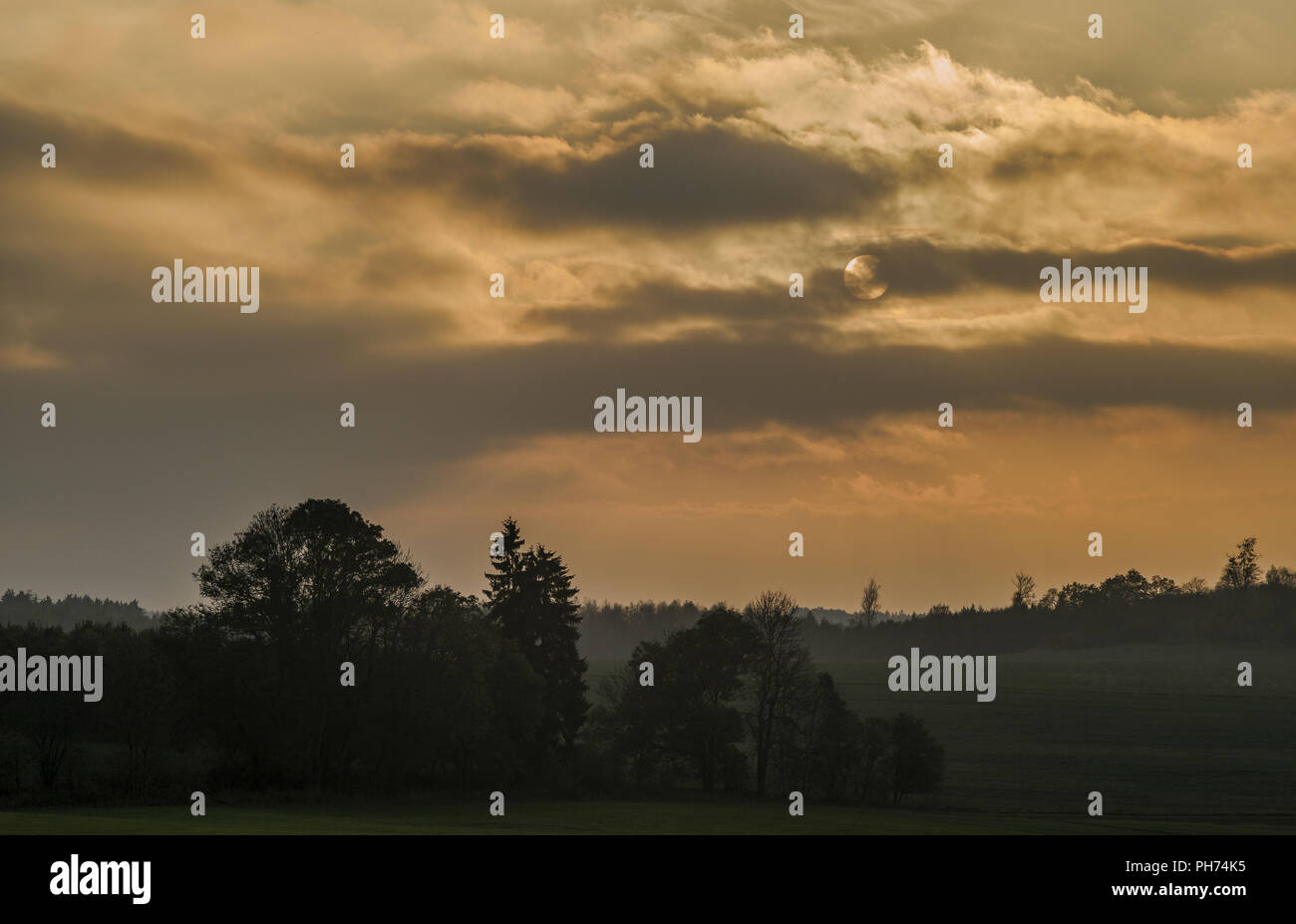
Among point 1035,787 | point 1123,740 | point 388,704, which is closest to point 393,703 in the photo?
point 388,704

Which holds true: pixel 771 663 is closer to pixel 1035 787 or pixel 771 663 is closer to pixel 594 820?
pixel 1035 787

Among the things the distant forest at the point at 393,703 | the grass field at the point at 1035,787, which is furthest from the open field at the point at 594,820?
the distant forest at the point at 393,703

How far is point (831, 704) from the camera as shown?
304ft

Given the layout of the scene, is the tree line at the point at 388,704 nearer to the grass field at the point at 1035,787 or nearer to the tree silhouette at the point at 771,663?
the tree silhouette at the point at 771,663

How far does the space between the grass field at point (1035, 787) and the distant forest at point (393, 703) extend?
5403 mm

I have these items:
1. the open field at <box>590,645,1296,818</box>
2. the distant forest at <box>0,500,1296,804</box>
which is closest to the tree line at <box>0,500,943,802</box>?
the distant forest at <box>0,500,1296,804</box>

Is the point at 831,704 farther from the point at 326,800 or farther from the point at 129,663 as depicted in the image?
the point at 129,663

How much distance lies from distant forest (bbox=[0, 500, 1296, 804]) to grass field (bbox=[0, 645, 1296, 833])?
213 inches

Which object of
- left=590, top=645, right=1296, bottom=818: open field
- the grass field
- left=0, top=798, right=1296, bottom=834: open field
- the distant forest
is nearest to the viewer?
left=0, top=798, right=1296, bottom=834: open field

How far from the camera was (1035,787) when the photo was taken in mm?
97250

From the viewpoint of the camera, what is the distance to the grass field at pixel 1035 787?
5831 centimetres

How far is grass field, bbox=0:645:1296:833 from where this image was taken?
58.3 metres

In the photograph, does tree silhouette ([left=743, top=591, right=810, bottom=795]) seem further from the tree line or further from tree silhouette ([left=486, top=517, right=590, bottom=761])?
tree silhouette ([left=486, top=517, right=590, bottom=761])
